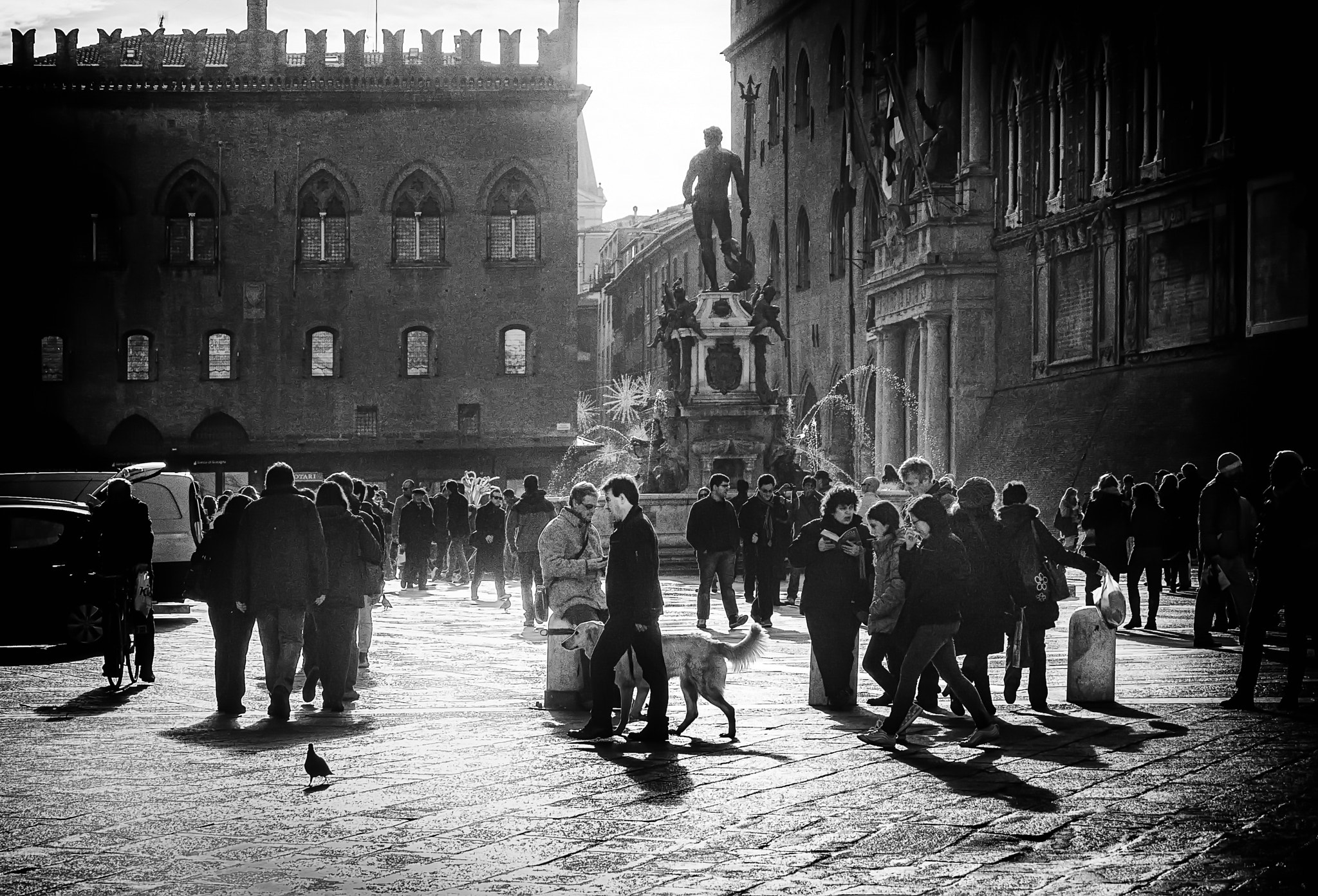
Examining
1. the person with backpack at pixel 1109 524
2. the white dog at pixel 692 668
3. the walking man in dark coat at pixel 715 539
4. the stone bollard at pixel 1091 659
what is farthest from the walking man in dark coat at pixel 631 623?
the person with backpack at pixel 1109 524

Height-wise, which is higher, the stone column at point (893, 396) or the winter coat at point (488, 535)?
the stone column at point (893, 396)

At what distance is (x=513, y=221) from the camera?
5228 cm

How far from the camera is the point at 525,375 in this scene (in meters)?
52.3

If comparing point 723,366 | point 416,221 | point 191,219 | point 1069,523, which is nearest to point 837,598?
point 1069,523

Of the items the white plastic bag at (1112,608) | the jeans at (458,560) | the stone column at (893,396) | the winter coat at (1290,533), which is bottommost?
the jeans at (458,560)

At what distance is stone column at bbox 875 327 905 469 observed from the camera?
36562mm

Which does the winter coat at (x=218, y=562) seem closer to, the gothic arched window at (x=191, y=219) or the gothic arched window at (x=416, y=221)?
the gothic arched window at (x=416, y=221)

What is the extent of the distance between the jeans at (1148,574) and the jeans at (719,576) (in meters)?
3.94

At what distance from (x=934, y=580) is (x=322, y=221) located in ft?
145

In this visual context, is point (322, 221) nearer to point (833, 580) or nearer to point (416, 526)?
point (416, 526)

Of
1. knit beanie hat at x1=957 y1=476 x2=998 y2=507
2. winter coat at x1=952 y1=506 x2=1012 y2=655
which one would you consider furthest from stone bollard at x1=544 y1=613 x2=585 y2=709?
knit beanie hat at x1=957 y1=476 x2=998 y2=507

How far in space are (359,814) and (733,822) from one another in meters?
1.62

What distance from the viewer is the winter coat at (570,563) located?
11641mm

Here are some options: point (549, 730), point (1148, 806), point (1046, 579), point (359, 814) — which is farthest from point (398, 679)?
point (1148, 806)
